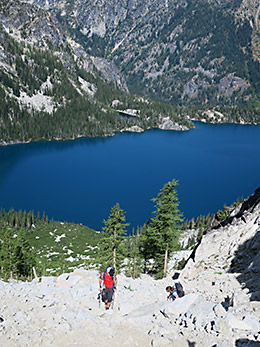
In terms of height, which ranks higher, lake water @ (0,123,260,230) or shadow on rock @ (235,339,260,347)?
shadow on rock @ (235,339,260,347)

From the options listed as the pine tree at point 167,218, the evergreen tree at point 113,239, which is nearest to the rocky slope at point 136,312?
the pine tree at point 167,218

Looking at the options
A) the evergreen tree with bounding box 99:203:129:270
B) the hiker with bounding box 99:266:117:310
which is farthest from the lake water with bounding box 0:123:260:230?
the hiker with bounding box 99:266:117:310

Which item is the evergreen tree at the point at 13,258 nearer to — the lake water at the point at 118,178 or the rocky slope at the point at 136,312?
the rocky slope at the point at 136,312

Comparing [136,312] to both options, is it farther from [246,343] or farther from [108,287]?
[246,343]

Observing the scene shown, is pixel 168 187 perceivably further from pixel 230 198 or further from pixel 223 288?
pixel 230 198

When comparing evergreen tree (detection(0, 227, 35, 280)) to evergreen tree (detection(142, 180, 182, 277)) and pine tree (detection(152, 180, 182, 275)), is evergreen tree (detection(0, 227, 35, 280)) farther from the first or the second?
pine tree (detection(152, 180, 182, 275))

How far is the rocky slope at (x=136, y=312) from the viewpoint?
13.9 meters

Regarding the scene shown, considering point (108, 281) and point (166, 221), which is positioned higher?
point (108, 281)

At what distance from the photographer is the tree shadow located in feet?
60.6

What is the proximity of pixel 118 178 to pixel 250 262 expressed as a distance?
116 meters

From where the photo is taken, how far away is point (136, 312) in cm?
1762

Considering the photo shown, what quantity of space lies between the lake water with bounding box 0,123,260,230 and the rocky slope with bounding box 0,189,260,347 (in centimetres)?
7809

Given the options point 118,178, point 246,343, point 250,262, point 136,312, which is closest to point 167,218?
point 250,262

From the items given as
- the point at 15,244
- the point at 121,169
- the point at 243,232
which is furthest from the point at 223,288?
the point at 121,169
